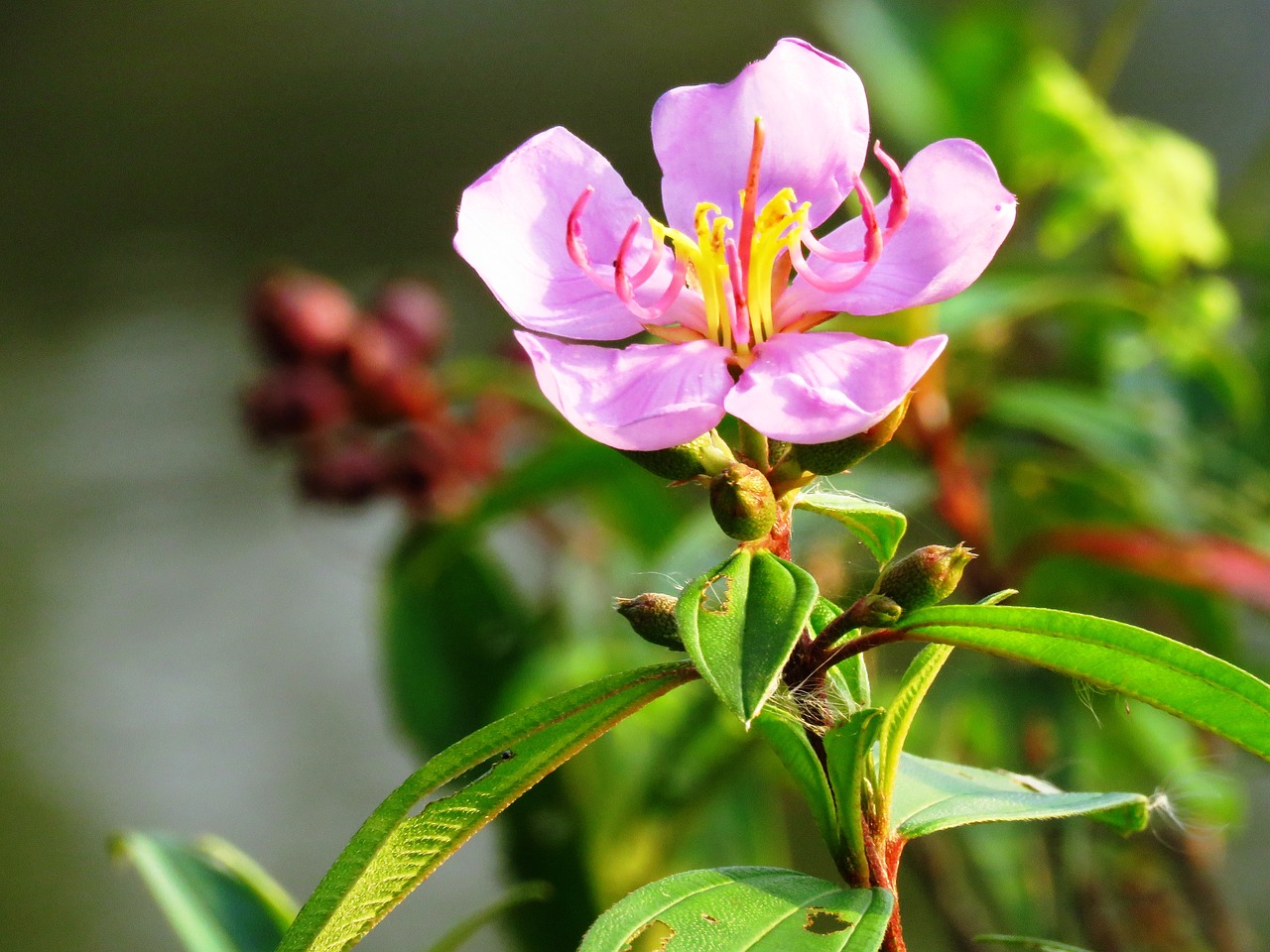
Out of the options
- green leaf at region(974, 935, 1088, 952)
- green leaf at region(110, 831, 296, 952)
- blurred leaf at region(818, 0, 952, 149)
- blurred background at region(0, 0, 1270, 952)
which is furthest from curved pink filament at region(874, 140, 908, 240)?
blurred background at region(0, 0, 1270, 952)

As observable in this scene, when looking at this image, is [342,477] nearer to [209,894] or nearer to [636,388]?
[209,894]

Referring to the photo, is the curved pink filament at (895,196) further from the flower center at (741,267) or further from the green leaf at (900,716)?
the green leaf at (900,716)

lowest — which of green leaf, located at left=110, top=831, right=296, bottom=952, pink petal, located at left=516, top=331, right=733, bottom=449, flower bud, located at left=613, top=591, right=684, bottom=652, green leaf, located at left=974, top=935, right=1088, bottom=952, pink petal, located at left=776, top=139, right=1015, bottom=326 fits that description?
green leaf, located at left=110, top=831, right=296, bottom=952

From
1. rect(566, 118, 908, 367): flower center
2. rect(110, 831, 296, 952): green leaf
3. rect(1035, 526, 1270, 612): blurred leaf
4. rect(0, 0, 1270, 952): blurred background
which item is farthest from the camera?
rect(0, 0, 1270, 952): blurred background

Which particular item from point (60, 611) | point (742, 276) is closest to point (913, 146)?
point (742, 276)

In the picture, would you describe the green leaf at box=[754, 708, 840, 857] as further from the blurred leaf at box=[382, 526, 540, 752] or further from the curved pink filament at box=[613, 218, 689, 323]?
the blurred leaf at box=[382, 526, 540, 752]

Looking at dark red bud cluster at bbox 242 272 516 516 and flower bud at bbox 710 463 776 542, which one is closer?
flower bud at bbox 710 463 776 542

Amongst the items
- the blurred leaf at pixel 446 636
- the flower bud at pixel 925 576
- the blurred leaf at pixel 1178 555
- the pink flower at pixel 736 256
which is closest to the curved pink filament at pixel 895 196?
the pink flower at pixel 736 256

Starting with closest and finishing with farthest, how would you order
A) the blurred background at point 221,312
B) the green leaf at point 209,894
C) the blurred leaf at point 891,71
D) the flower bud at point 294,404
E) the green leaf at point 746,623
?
the green leaf at point 746,623 → the green leaf at point 209,894 → the flower bud at point 294,404 → the blurred leaf at point 891,71 → the blurred background at point 221,312
